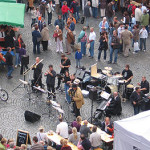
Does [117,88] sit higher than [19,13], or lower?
lower

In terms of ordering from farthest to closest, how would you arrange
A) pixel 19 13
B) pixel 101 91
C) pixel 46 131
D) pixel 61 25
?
pixel 61 25
pixel 19 13
pixel 101 91
pixel 46 131

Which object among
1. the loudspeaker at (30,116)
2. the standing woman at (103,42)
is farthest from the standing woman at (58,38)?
the loudspeaker at (30,116)

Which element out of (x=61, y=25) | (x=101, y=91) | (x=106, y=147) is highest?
(x=61, y=25)

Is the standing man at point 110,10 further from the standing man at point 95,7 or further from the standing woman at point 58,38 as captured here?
the standing woman at point 58,38

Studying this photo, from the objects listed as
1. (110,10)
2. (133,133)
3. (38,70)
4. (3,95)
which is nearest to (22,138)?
(3,95)

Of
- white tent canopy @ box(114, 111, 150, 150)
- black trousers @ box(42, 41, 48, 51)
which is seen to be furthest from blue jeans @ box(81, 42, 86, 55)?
white tent canopy @ box(114, 111, 150, 150)

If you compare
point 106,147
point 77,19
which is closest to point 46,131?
point 106,147

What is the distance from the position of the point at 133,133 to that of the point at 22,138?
4.20 metres

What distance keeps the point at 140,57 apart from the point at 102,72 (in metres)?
3.87

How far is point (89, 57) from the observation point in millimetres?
22219

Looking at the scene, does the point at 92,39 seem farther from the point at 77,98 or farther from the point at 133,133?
the point at 133,133

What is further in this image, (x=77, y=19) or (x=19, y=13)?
(x=77, y=19)

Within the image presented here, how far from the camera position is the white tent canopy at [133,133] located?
1241 centimetres

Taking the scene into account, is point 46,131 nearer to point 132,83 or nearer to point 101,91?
point 101,91
